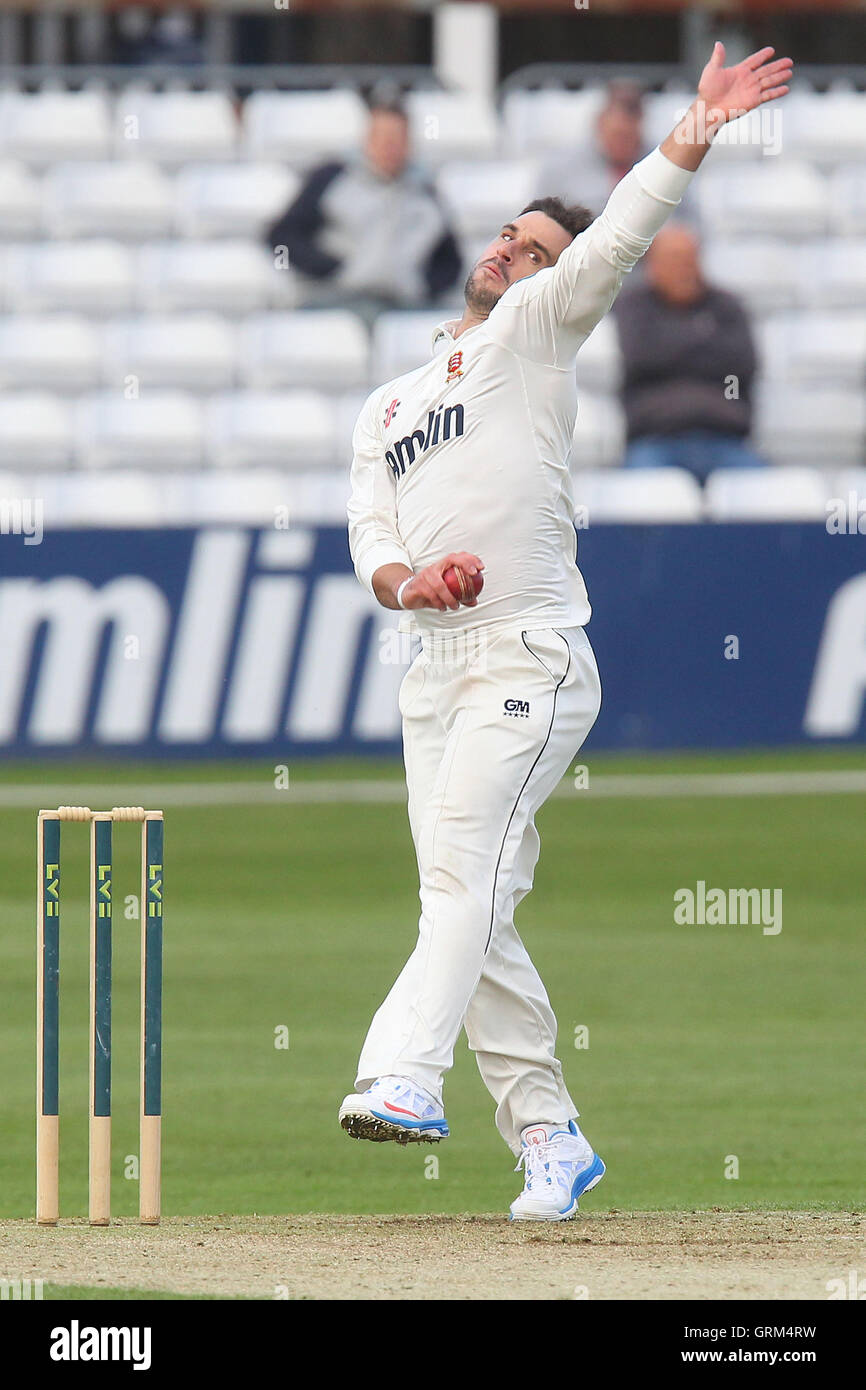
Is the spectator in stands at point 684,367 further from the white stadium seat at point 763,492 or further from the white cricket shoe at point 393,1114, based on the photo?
the white cricket shoe at point 393,1114

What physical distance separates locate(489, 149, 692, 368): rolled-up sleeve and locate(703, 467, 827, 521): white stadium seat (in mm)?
7978

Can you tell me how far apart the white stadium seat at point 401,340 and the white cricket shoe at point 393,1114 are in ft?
31.0

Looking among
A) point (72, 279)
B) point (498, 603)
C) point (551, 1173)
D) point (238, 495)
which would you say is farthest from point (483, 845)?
point (72, 279)

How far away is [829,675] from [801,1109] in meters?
5.87

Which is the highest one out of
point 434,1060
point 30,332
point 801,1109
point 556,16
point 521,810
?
point 556,16

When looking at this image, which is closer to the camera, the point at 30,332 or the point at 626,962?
the point at 626,962

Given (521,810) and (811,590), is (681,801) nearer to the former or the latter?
(811,590)

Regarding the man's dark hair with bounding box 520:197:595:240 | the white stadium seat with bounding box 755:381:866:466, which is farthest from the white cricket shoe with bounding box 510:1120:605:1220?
the white stadium seat with bounding box 755:381:866:466

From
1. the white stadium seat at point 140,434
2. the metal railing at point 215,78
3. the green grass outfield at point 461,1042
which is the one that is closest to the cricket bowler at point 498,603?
the green grass outfield at point 461,1042

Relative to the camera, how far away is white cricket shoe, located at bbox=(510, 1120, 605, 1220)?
5016mm

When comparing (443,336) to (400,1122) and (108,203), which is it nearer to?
(400,1122)

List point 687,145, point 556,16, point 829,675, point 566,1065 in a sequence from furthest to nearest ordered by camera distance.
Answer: point 556,16, point 829,675, point 566,1065, point 687,145

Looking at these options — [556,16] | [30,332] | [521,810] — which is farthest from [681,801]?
[556,16]

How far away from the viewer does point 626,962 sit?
8.46 metres
